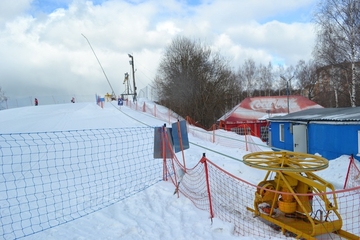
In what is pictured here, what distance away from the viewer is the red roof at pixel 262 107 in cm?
3219

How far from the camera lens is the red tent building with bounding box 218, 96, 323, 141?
29869mm

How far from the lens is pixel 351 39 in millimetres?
23422

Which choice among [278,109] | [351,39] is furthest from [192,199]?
[278,109]

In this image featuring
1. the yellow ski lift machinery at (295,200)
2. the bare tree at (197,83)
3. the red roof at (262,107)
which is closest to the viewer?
the yellow ski lift machinery at (295,200)

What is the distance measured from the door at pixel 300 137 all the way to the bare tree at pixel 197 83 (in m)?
27.5

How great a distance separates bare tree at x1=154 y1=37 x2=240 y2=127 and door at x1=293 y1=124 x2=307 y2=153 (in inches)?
1081

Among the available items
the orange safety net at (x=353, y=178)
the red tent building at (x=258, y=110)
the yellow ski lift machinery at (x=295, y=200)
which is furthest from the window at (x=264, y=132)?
the yellow ski lift machinery at (x=295, y=200)

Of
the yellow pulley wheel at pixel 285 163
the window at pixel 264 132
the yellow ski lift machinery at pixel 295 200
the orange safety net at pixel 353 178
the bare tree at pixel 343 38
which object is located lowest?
the window at pixel 264 132

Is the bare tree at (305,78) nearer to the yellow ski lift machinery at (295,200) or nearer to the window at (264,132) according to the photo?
the window at (264,132)

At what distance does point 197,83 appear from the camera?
42.6m

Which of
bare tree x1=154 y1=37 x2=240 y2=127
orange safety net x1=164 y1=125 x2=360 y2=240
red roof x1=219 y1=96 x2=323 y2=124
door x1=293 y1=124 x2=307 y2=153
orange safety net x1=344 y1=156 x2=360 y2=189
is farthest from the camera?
bare tree x1=154 y1=37 x2=240 y2=127

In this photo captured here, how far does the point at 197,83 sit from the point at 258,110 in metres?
12.0

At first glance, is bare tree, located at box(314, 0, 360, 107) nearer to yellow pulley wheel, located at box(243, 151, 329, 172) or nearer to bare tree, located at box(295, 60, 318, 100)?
yellow pulley wheel, located at box(243, 151, 329, 172)

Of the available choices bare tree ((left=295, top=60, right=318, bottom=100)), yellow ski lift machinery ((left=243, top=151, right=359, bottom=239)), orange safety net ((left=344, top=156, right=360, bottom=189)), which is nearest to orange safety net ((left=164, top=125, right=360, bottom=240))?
yellow ski lift machinery ((left=243, top=151, right=359, bottom=239))
